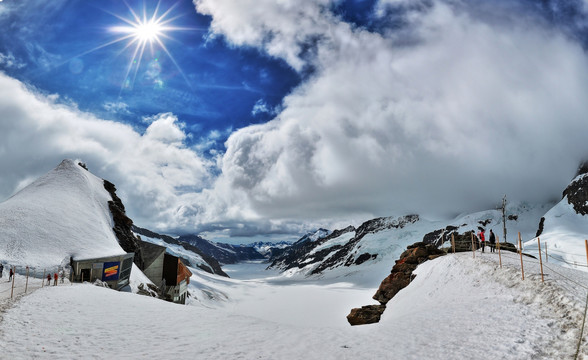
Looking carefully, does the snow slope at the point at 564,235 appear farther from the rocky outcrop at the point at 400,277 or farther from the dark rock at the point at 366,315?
the dark rock at the point at 366,315

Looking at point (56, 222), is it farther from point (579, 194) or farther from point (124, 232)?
point (579, 194)

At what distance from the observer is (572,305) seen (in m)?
12.6

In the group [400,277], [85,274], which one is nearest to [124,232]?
[85,274]

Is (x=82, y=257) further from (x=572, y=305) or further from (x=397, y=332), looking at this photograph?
(x=572, y=305)

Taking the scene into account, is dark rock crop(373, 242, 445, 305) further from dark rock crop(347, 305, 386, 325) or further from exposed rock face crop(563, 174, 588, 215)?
exposed rock face crop(563, 174, 588, 215)

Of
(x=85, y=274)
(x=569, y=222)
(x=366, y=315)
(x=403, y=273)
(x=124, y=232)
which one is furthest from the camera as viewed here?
(x=569, y=222)

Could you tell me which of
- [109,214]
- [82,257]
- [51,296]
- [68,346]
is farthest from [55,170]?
[68,346]

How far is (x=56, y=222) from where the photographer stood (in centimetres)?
5078

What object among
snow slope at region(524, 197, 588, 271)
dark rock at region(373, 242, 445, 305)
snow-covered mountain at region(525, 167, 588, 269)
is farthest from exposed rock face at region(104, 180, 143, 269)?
snow-covered mountain at region(525, 167, 588, 269)

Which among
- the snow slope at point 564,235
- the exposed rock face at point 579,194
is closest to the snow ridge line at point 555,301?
the snow slope at point 564,235

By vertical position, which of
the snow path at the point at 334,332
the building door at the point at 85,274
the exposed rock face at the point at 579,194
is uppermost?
the exposed rock face at the point at 579,194

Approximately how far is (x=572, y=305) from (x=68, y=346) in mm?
20027

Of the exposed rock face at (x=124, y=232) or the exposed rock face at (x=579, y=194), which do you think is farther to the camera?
the exposed rock face at (x=579, y=194)

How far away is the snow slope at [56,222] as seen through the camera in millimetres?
40688
